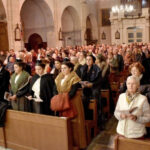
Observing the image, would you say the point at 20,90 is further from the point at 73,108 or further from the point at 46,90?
the point at 73,108

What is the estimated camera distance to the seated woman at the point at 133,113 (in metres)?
3.12

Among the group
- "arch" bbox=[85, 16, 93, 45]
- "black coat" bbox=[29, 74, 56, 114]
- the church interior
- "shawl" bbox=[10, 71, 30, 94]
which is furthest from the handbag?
"arch" bbox=[85, 16, 93, 45]

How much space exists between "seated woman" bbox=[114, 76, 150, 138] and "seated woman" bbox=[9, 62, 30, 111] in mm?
2308

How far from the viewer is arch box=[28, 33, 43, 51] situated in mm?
20219

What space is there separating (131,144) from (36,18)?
57.8 feet

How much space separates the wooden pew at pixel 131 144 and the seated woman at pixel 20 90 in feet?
8.03

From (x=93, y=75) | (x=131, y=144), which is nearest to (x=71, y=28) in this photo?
(x=93, y=75)

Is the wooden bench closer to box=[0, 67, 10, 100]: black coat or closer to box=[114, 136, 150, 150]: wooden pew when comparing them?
box=[114, 136, 150, 150]: wooden pew

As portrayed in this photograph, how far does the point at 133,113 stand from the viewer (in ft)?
10.4

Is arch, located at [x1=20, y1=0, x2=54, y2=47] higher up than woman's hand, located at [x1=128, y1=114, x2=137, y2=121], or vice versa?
arch, located at [x1=20, y1=0, x2=54, y2=47]

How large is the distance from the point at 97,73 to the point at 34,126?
7.04 ft

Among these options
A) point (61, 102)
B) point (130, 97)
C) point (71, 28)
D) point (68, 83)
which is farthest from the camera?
point (71, 28)

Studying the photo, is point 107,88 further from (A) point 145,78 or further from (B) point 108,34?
(B) point 108,34

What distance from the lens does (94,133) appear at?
4918 millimetres
